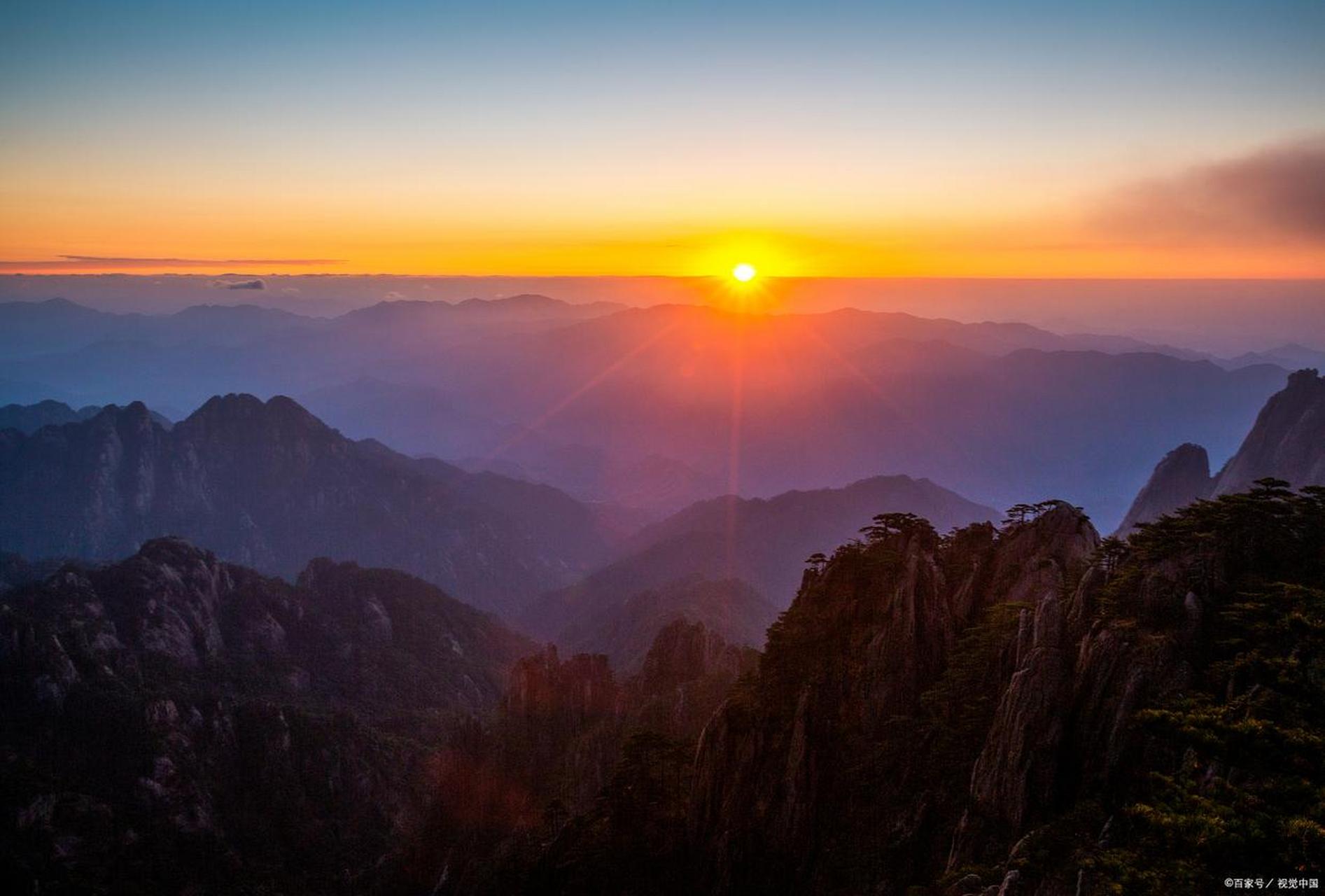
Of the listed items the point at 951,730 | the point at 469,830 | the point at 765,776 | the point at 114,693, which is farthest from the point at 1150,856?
the point at 114,693

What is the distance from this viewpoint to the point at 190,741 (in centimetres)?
12900

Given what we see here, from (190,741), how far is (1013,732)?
147682mm

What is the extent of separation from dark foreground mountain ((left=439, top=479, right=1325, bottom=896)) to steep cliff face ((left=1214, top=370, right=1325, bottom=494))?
147 meters

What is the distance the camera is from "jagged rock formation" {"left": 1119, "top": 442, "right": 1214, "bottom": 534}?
185625mm

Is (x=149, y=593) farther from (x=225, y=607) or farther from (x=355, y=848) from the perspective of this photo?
(x=355, y=848)

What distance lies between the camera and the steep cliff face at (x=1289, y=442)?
523 feet

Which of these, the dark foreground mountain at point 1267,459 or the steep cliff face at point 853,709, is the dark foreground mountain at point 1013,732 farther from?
the dark foreground mountain at point 1267,459

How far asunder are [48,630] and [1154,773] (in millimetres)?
191464

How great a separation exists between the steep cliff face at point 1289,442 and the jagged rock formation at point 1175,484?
4.77m

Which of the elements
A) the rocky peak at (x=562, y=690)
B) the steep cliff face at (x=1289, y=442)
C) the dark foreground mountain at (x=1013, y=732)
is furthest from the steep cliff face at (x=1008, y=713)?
the steep cliff face at (x=1289, y=442)

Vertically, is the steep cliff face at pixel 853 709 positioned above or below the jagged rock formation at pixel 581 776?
above

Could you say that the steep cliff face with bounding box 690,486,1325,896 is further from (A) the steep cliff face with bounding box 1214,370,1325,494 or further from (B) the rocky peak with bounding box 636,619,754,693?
(A) the steep cliff face with bounding box 1214,370,1325,494

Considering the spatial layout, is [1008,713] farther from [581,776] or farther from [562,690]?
[562,690]

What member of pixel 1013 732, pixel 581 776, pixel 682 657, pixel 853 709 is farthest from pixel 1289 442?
pixel 1013 732
